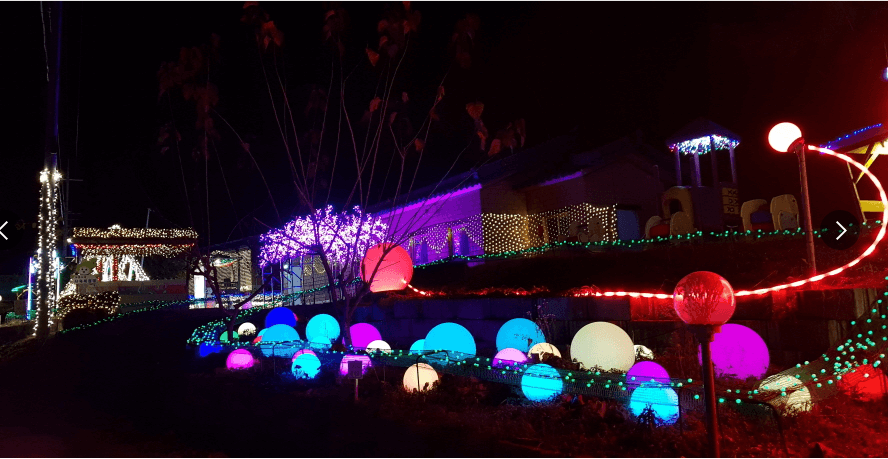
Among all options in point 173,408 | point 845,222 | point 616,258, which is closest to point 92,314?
point 173,408

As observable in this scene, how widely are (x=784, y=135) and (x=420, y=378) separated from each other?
6405 millimetres

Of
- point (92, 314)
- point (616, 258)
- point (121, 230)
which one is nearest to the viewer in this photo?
point (616, 258)

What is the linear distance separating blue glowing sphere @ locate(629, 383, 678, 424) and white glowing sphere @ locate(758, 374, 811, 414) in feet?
3.07

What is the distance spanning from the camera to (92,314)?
20.0 meters

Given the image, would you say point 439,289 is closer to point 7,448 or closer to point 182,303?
point 7,448

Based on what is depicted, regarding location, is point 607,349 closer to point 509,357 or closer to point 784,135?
point 509,357

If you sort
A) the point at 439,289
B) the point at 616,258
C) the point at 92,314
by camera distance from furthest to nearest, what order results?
the point at 92,314
the point at 439,289
the point at 616,258

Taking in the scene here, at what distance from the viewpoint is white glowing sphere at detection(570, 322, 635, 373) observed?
26.0 feet

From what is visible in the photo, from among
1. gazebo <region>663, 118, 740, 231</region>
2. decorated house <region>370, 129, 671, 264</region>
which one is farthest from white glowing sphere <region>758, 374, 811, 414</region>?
decorated house <region>370, 129, 671, 264</region>

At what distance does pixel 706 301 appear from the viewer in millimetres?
5090

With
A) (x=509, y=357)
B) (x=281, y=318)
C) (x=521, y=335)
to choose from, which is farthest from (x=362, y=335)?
(x=281, y=318)

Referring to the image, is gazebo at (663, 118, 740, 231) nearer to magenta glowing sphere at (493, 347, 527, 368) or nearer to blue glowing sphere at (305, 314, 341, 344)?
magenta glowing sphere at (493, 347, 527, 368)

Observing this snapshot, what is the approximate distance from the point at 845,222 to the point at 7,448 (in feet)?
41.0

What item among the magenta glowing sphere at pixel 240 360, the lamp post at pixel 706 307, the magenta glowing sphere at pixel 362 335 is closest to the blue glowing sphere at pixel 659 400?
the lamp post at pixel 706 307
